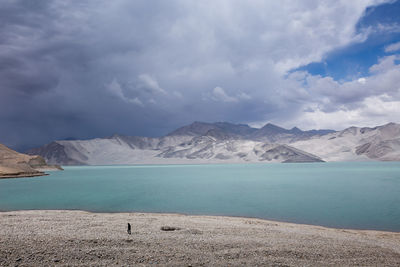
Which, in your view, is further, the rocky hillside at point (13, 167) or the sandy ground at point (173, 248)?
the rocky hillside at point (13, 167)

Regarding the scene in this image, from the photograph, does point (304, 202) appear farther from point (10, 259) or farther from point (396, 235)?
point (10, 259)

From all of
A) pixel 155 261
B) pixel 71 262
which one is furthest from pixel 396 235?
pixel 71 262

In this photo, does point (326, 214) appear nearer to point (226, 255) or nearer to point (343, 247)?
point (343, 247)

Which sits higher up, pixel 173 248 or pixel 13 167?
pixel 13 167

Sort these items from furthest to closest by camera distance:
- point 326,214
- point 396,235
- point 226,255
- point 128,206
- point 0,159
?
point 0,159
point 128,206
point 326,214
point 396,235
point 226,255

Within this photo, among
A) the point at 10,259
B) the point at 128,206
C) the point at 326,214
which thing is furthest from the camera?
the point at 128,206

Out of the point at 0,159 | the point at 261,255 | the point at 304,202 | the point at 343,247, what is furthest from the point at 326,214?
the point at 0,159

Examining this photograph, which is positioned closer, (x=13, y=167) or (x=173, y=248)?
(x=173, y=248)

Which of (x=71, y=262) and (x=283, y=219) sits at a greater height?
(x=71, y=262)

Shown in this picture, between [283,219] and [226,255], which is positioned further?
[283,219]

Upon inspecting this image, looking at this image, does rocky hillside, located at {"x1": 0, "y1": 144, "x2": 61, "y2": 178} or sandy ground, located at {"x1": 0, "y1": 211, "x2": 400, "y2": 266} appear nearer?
sandy ground, located at {"x1": 0, "y1": 211, "x2": 400, "y2": 266}

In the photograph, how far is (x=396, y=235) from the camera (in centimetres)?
1286

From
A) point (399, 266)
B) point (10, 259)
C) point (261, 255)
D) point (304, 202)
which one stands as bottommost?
point (304, 202)

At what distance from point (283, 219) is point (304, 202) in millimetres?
7822
